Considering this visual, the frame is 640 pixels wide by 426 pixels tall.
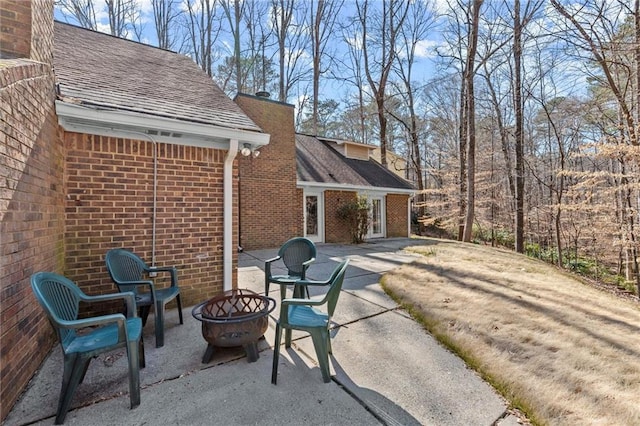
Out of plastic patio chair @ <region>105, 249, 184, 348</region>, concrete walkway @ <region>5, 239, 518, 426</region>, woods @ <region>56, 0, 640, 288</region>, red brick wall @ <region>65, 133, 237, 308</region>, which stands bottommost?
concrete walkway @ <region>5, 239, 518, 426</region>

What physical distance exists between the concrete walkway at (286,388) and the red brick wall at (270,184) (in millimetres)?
6227

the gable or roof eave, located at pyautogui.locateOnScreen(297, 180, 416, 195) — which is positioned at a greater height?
the gable

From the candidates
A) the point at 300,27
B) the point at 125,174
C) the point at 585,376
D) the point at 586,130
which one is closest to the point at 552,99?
the point at 586,130

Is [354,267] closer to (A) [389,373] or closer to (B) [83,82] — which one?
(A) [389,373]

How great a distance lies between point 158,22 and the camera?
16.5 metres

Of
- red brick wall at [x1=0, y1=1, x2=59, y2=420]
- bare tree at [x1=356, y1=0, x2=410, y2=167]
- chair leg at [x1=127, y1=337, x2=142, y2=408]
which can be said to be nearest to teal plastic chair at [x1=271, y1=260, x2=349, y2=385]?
chair leg at [x1=127, y1=337, x2=142, y2=408]

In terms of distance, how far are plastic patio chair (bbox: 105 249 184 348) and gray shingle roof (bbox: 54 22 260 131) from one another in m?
1.86

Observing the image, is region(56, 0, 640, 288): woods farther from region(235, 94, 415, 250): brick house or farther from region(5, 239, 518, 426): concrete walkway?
region(5, 239, 518, 426): concrete walkway

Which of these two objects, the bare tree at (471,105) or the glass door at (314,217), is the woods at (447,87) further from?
the glass door at (314,217)

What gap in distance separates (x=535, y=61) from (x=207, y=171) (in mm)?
15693

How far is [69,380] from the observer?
2072mm

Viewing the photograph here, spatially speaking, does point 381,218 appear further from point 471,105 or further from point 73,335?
point 73,335

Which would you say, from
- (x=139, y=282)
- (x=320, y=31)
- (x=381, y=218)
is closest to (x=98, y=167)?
(x=139, y=282)

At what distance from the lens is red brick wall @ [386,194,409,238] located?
13.8 metres
